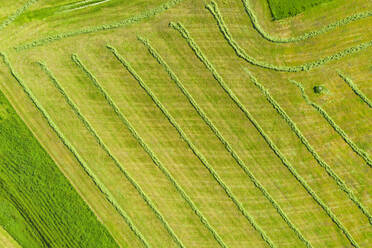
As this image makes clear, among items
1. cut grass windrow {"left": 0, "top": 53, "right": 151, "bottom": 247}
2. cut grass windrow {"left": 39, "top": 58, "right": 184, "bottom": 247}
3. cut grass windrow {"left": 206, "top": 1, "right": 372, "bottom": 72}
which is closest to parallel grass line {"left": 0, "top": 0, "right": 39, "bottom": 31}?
cut grass windrow {"left": 0, "top": 53, "right": 151, "bottom": 247}

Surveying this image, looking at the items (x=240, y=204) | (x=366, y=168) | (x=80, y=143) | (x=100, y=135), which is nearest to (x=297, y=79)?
(x=366, y=168)

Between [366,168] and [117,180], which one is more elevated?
[117,180]

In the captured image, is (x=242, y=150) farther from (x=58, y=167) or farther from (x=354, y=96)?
(x=58, y=167)

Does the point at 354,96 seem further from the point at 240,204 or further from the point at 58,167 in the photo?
the point at 58,167

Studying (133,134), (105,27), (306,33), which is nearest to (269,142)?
(306,33)

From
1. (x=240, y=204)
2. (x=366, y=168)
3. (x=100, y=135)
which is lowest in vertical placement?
(x=366, y=168)

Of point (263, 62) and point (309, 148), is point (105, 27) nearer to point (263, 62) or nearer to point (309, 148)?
point (263, 62)
